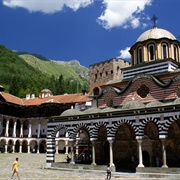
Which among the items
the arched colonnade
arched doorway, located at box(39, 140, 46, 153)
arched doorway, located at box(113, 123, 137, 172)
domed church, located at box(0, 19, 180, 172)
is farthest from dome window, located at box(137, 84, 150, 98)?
arched doorway, located at box(39, 140, 46, 153)

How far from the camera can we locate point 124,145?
2384cm

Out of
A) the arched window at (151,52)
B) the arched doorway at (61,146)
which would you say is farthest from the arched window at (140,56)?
the arched doorway at (61,146)

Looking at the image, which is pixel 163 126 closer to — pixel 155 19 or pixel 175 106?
pixel 175 106

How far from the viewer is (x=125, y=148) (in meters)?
23.7

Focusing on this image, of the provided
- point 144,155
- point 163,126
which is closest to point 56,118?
point 144,155

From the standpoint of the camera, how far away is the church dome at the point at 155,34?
2588 cm

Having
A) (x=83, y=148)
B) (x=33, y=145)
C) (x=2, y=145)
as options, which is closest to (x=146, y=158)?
(x=83, y=148)

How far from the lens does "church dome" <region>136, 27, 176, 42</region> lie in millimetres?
25884

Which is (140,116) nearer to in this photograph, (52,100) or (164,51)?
(164,51)

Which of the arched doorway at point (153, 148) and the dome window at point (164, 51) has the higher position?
the dome window at point (164, 51)

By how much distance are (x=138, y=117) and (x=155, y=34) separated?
1007 centimetres

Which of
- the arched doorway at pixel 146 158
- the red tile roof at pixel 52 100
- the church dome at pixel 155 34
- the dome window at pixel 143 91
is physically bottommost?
the arched doorway at pixel 146 158

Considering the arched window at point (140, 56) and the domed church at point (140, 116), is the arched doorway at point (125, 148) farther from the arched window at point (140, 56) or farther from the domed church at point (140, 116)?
the arched window at point (140, 56)

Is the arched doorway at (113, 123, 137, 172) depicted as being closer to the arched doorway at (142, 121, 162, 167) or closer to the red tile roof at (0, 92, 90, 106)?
the arched doorway at (142, 121, 162, 167)
